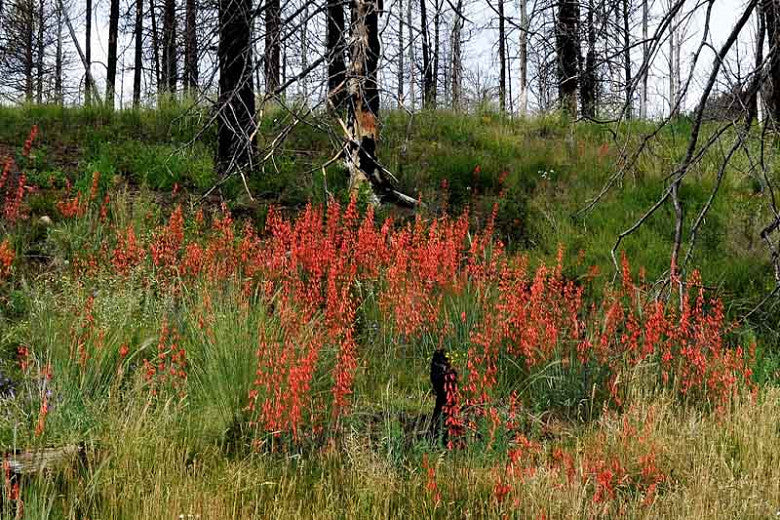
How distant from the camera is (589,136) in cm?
1006

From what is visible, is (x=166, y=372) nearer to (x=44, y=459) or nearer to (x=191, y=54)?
(x=44, y=459)

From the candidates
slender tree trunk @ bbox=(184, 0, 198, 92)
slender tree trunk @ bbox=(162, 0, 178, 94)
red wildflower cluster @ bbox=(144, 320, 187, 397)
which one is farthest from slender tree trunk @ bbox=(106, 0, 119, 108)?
red wildflower cluster @ bbox=(144, 320, 187, 397)

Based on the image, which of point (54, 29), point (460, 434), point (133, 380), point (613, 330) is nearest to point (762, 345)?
point (613, 330)

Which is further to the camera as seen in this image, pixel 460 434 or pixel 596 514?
pixel 460 434

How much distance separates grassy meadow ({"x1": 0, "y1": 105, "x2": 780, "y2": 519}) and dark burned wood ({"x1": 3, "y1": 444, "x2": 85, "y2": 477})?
0.17ft

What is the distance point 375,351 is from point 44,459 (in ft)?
8.30

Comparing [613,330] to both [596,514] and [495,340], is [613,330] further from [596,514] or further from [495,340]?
[596,514]

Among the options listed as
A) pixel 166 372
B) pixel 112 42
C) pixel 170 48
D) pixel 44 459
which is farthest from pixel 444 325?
pixel 112 42

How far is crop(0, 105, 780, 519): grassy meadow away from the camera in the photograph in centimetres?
307

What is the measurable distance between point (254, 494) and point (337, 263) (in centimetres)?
263

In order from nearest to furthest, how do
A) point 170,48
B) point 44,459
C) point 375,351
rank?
point 44,459 < point 375,351 < point 170,48

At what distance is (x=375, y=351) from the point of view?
16.7 ft

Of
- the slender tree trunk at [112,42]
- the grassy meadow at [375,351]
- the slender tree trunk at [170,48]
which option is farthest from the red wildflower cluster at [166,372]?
the slender tree trunk at [112,42]

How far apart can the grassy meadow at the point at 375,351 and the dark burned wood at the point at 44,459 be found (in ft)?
0.17
